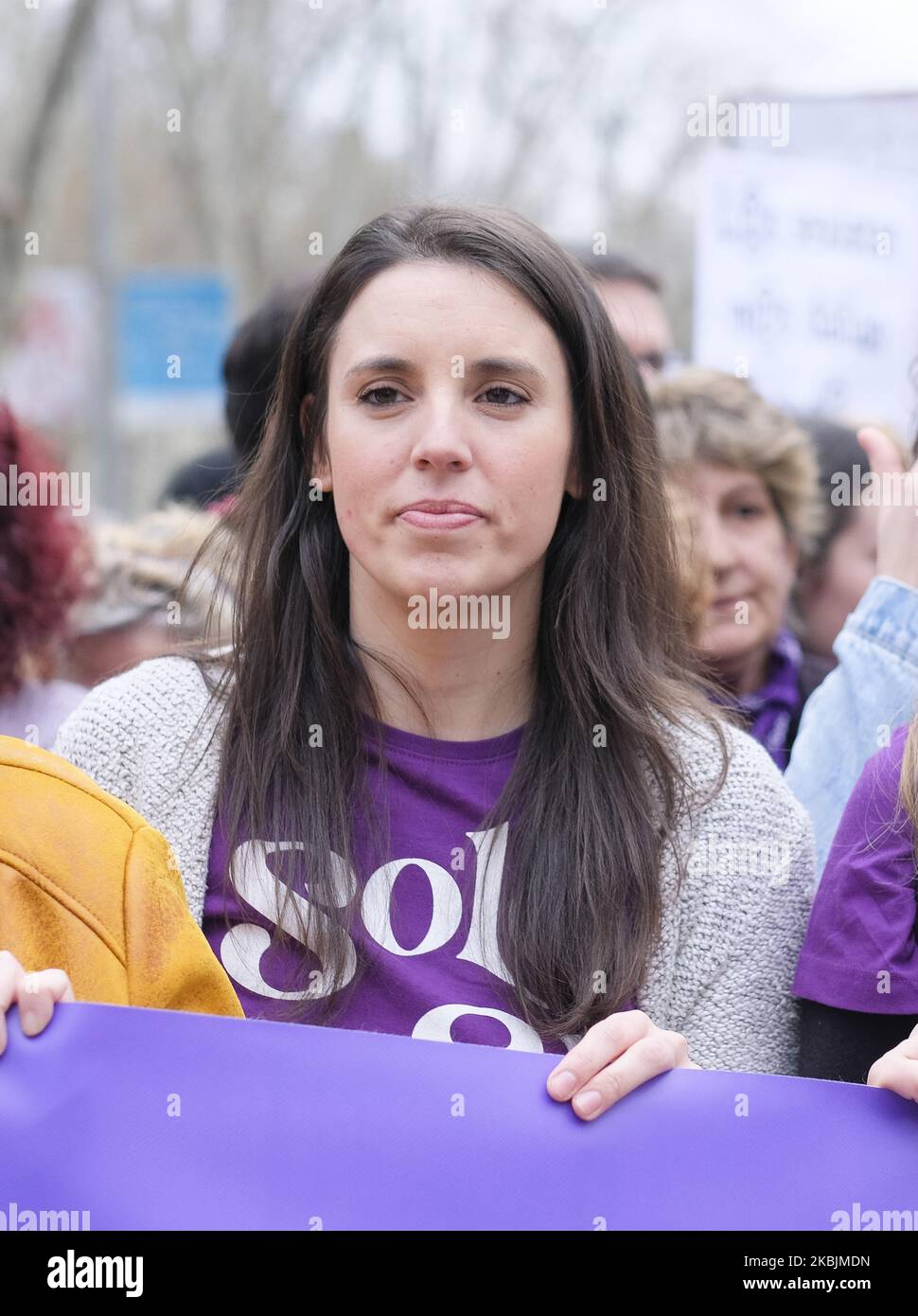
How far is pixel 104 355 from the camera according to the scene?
64.9 feet

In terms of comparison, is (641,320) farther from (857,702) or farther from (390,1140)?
(390,1140)

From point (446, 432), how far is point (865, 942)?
89cm

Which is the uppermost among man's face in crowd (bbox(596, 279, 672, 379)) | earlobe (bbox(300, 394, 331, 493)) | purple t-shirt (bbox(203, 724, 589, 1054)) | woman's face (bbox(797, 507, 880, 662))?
man's face in crowd (bbox(596, 279, 672, 379))

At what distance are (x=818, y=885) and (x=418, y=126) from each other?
1932 centimetres

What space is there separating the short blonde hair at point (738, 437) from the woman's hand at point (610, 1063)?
1.87 metres

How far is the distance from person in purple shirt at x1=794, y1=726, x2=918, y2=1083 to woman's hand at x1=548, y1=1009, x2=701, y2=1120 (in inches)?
13.9

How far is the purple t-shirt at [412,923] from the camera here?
2393mm

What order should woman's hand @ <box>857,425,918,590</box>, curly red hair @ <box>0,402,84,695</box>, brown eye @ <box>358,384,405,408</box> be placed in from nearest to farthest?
brown eye @ <box>358,384,405,408</box> < woman's hand @ <box>857,425,918,590</box> < curly red hair @ <box>0,402,84,695</box>

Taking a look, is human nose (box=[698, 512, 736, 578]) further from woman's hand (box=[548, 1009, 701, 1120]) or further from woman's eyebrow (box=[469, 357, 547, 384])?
woman's hand (box=[548, 1009, 701, 1120])

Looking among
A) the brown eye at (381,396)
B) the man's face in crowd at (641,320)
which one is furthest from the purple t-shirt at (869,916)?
the man's face in crowd at (641,320)

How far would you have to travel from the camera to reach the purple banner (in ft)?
6.42

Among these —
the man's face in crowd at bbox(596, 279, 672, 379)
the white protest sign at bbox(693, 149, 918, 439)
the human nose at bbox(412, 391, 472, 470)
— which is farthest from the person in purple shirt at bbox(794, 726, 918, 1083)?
the white protest sign at bbox(693, 149, 918, 439)

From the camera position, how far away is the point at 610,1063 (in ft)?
6.76

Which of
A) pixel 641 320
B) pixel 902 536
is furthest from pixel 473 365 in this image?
pixel 641 320
